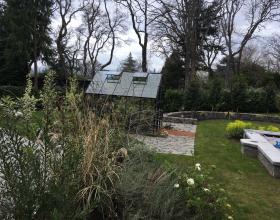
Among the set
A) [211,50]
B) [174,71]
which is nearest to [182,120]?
[174,71]

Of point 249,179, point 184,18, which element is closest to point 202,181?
point 249,179

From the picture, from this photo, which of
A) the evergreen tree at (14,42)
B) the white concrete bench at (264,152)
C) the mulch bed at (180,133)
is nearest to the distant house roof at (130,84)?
the mulch bed at (180,133)

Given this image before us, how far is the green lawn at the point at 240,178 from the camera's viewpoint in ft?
12.8

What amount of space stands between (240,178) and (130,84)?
18.1 ft

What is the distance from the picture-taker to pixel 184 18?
20.7 metres

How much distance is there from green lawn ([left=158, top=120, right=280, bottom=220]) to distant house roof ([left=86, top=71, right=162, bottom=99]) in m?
2.18

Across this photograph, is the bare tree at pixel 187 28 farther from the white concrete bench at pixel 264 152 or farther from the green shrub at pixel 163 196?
the green shrub at pixel 163 196

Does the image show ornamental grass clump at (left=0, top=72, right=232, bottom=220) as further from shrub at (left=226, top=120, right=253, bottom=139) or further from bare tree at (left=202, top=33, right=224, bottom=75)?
bare tree at (left=202, top=33, right=224, bottom=75)

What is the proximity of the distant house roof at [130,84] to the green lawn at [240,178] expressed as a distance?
86.0 inches

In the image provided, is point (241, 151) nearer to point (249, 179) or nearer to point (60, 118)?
point (249, 179)

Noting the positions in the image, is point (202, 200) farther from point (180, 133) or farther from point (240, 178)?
point (180, 133)

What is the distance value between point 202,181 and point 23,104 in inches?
73.8

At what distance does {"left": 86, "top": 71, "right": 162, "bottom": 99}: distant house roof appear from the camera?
9.80 m

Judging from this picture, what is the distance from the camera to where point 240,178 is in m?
5.28
